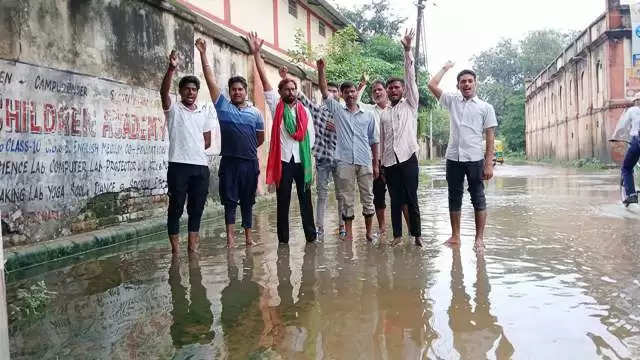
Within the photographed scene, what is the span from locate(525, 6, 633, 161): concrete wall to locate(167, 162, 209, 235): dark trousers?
73.6 feet

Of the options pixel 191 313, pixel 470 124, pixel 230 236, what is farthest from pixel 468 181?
pixel 191 313

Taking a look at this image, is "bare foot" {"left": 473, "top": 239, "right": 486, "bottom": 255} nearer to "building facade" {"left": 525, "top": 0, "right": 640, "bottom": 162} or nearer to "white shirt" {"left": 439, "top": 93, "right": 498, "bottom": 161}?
"white shirt" {"left": 439, "top": 93, "right": 498, "bottom": 161}

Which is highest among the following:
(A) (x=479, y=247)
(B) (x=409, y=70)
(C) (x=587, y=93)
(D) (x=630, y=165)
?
(C) (x=587, y=93)

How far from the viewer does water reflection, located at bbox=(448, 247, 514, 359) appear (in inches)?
Answer: 105

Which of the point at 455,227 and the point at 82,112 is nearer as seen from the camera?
the point at 455,227

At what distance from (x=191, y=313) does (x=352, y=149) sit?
2.97m

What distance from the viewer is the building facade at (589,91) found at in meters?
24.2

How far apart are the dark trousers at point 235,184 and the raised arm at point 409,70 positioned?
1692mm

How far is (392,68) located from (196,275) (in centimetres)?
1702

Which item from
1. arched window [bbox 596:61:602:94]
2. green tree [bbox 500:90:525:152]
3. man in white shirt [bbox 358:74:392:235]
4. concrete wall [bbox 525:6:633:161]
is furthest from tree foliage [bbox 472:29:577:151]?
man in white shirt [bbox 358:74:392:235]

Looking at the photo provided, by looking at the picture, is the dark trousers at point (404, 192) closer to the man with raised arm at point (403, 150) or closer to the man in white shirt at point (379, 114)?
the man with raised arm at point (403, 150)

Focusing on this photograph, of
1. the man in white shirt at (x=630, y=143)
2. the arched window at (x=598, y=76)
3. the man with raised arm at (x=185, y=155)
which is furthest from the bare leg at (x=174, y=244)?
the arched window at (x=598, y=76)

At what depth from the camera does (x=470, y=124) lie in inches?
215

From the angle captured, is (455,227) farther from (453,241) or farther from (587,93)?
(587,93)
